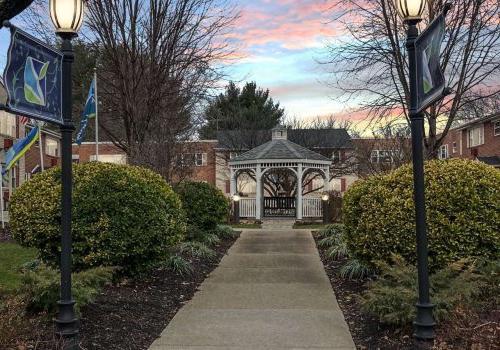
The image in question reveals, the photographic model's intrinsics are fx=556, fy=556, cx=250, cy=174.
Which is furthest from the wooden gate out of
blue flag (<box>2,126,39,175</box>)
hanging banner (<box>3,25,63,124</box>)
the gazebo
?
hanging banner (<box>3,25,63,124</box>)

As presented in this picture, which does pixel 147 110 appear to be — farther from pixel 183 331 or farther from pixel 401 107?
pixel 183 331

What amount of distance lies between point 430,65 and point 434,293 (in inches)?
101

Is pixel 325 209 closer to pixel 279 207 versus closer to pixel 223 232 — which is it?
pixel 279 207

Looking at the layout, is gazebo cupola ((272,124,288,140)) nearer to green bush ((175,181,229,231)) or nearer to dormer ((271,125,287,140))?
dormer ((271,125,287,140))

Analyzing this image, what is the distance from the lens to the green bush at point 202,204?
1520 centimetres

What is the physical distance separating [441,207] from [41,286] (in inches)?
194

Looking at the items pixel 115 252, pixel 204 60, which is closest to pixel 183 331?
pixel 115 252

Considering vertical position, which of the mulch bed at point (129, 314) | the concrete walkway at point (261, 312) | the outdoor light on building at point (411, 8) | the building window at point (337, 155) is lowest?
the concrete walkway at point (261, 312)

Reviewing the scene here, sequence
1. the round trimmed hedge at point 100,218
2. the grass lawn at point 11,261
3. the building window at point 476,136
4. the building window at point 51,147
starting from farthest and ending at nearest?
the building window at point 51,147 → the building window at point 476,136 → the grass lawn at point 11,261 → the round trimmed hedge at point 100,218

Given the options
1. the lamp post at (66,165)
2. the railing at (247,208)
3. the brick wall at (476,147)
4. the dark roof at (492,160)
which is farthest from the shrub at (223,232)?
the brick wall at (476,147)

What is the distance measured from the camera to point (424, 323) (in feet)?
16.1

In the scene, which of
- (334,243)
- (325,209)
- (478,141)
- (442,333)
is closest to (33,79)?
(442,333)

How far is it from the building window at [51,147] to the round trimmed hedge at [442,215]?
3266cm

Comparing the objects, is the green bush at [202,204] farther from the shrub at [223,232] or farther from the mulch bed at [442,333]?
the mulch bed at [442,333]
